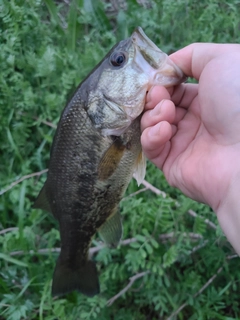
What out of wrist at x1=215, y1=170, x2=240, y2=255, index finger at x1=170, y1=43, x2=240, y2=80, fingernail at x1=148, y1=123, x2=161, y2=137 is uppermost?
index finger at x1=170, y1=43, x2=240, y2=80

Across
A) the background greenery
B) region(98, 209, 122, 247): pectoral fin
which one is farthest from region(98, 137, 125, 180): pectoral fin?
the background greenery

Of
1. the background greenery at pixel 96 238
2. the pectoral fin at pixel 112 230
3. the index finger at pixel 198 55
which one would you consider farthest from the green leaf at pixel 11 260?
the index finger at pixel 198 55

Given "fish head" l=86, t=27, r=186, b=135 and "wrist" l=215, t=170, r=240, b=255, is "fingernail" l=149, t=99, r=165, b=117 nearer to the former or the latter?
"fish head" l=86, t=27, r=186, b=135

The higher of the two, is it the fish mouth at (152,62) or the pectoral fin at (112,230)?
the fish mouth at (152,62)

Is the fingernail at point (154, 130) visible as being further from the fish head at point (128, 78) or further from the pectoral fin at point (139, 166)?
the pectoral fin at point (139, 166)

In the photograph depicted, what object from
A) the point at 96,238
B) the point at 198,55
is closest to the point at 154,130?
the point at 198,55

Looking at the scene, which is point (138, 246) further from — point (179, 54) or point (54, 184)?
point (179, 54)

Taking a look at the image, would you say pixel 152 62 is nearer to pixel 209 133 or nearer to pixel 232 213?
pixel 209 133
